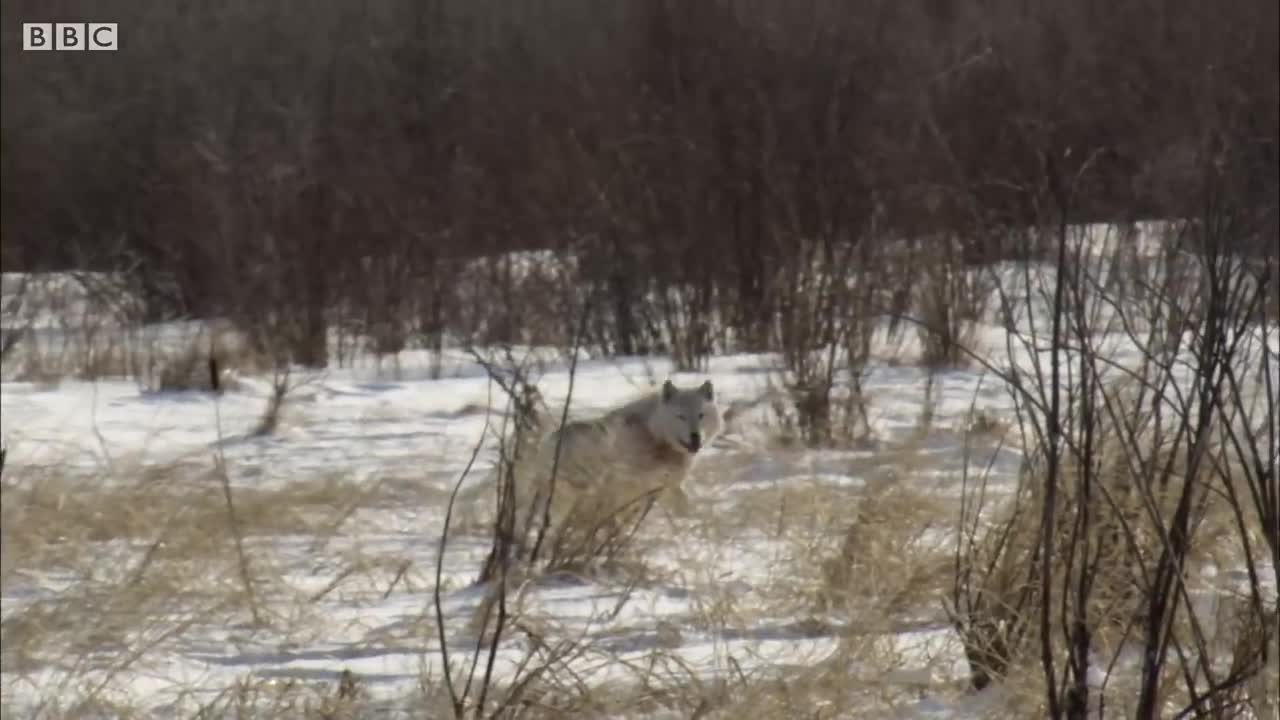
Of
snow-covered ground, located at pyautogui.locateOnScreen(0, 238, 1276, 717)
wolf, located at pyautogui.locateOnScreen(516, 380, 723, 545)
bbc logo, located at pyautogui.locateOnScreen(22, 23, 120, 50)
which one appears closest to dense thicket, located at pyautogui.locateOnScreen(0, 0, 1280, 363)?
bbc logo, located at pyautogui.locateOnScreen(22, 23, 120, 50)

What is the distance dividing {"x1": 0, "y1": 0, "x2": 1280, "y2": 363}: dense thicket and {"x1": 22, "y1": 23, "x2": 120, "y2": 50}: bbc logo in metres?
1.78

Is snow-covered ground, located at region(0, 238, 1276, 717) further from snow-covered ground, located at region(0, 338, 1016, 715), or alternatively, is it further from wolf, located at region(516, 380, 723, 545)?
wolf, located at region(516, 380, 723, 545)

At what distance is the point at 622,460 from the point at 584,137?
8.32 meters

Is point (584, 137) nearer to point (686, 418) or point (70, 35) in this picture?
point (686, 418)

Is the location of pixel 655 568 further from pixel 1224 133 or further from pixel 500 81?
pixel 500 81

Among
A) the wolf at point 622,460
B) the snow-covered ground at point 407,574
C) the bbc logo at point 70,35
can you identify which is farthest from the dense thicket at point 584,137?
the wolf at point 622,460

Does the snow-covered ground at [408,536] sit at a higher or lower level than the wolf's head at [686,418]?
lower

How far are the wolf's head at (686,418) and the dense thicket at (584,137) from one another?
268cm

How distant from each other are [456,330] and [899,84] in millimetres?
4667

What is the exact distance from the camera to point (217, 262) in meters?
14.8

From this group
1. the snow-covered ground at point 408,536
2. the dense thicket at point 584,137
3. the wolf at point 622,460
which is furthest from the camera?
the dense thicket at point 584,137

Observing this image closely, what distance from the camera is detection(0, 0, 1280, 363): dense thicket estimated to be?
11938 mm

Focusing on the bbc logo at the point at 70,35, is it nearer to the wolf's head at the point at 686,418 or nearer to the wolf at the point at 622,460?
the wolf at the point at 622,460

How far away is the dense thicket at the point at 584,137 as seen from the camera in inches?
470
